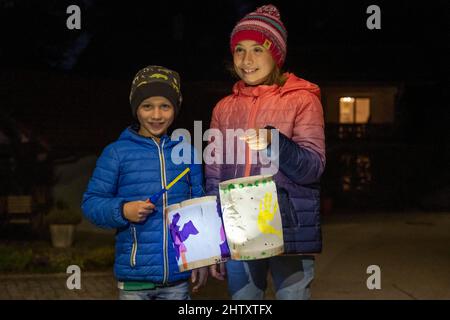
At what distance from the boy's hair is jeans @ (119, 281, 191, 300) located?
84cm

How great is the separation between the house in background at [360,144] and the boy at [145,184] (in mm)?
22543

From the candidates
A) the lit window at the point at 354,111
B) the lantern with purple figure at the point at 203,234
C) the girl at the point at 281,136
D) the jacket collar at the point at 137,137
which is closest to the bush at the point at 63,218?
the jacket collar at the point at 137,137

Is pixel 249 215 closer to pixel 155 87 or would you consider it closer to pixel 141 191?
pixel 141 191

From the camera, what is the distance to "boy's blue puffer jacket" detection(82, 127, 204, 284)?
305cm

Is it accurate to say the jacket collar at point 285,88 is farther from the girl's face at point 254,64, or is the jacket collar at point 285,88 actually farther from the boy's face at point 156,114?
the boy's face at point 156,114

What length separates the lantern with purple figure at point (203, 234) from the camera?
267cm

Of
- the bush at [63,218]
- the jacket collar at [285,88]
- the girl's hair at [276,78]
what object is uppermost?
the girl's hair at [276,78]

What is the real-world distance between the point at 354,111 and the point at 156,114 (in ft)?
83.2

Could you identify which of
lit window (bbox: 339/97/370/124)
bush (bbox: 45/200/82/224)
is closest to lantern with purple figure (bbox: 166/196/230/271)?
bush (bbox: 45/200/82/224)

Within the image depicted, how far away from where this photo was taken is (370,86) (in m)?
26.0

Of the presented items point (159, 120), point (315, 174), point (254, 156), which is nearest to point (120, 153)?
point (159, 120)

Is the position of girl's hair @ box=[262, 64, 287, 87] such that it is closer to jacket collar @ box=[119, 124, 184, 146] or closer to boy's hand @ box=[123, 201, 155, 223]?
jacket collar @ box=[119, 124, 184, 146]
